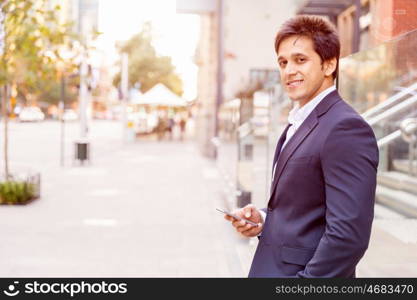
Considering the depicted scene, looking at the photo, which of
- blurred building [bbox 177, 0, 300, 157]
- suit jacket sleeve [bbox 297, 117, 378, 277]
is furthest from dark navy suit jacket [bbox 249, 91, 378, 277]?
blurred building [bbox 177, 0, 300, 157]

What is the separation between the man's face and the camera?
2139 millimetres

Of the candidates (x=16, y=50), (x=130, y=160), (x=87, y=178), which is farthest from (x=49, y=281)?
(x=130, y=160)

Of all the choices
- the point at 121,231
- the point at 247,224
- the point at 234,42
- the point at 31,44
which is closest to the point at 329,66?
the point at 247,224

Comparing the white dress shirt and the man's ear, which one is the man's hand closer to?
the white dress shirt

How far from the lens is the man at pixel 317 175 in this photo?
1.93 metres

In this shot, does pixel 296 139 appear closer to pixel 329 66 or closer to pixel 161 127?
pixel 329 66

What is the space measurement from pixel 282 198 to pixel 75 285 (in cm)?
100

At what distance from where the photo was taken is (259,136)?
8.09 m

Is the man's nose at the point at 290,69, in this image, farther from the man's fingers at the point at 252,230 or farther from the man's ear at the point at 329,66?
the man's fingers at the point at 252,230

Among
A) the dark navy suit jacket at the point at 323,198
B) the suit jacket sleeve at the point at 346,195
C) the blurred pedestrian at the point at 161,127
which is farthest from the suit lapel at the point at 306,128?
the blurred pedestrian at the point at 161,127

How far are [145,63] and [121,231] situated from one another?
51.6 meters

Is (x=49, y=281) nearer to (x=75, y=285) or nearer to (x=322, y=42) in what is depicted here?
(x=75, y=285)

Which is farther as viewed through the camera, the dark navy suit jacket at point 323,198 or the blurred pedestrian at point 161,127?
the blurred pedestrian at point 161,127

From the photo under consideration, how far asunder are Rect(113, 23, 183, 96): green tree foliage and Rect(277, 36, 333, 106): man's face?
187ft
